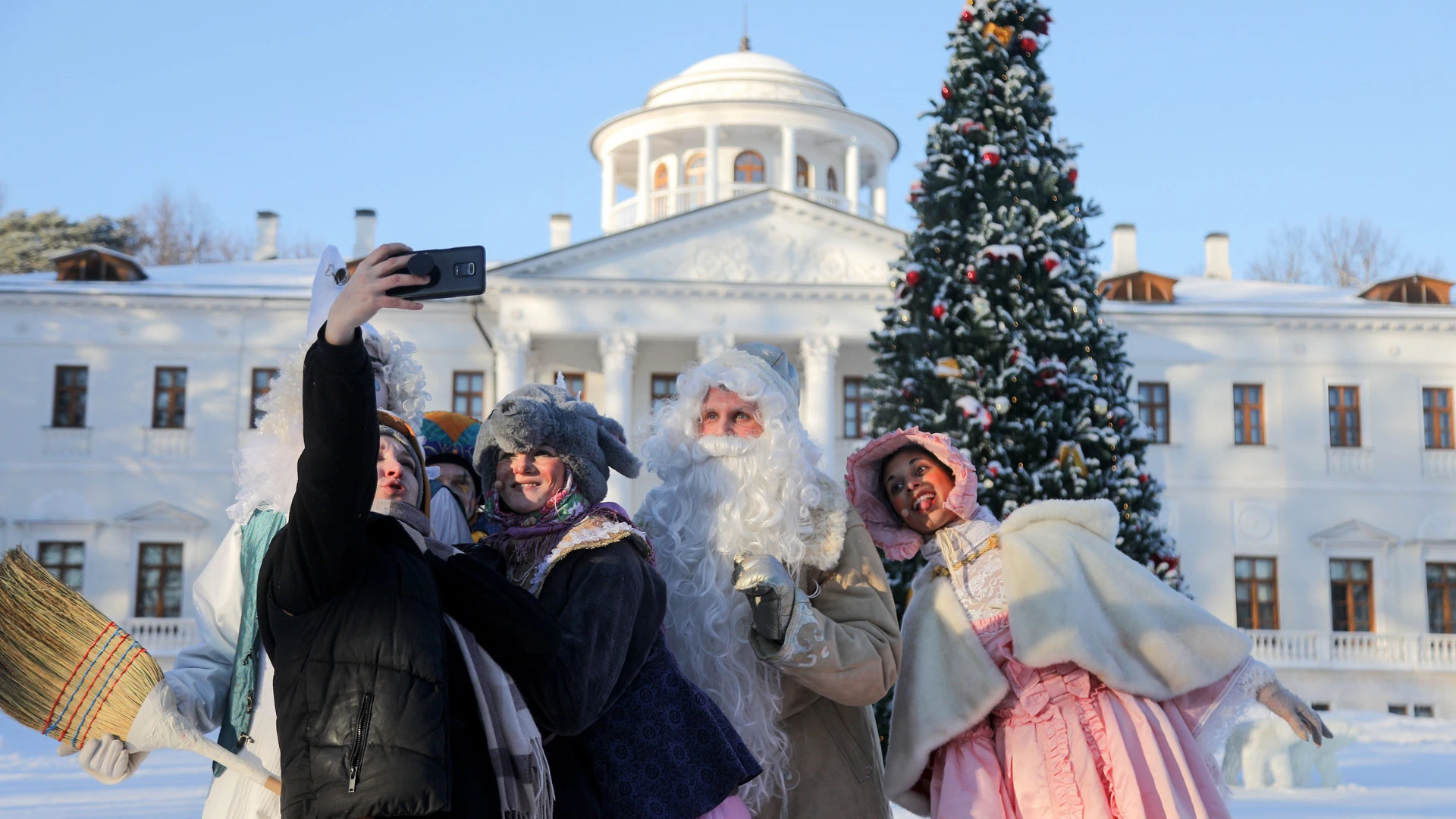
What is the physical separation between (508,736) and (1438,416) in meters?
29.9

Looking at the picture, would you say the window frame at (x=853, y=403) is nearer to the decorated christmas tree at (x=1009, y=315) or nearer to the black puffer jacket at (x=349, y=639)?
the decorated christmas tree at (x=1009, y=315)

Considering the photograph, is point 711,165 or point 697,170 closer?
point 711,165

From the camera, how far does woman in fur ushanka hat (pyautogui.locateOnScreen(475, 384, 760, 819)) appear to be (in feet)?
8.10

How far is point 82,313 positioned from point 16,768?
1886 cm

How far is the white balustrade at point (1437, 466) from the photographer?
27.4 m

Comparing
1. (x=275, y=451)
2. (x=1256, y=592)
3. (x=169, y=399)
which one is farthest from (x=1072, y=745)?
(x=169, y=399)

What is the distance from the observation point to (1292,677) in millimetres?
25078

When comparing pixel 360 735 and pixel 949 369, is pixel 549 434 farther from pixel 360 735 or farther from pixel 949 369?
pixel 949 369

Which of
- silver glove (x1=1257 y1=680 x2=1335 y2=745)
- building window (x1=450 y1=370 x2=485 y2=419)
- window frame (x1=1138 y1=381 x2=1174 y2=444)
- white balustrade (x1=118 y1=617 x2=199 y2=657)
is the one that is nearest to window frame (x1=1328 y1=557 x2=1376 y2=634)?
window frame (x1=1138 y1=381 x2=1174 y2=444)

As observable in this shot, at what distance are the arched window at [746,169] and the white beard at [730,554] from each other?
109 feet

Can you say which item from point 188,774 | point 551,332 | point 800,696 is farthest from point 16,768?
point 551,332

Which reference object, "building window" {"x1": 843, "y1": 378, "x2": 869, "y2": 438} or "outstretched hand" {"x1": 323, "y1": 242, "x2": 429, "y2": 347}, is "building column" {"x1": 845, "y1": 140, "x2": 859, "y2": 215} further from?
"outstretched hand" {"x1": 323, "y1": 242, "x2": 429, "y2": 347}

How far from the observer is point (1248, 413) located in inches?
1093

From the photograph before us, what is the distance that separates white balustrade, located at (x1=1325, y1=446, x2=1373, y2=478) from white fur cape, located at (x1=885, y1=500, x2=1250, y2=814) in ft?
87.3
